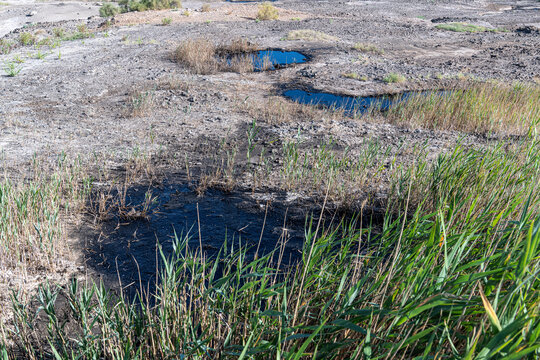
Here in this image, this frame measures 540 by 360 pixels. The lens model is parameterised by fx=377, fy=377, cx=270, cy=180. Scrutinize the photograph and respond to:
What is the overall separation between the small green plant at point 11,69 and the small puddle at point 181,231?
758cm

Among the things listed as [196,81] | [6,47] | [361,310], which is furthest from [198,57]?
[361,310]

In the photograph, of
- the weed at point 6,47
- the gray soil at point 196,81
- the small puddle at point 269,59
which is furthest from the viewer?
the weed at point 6,47

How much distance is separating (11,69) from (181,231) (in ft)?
29.9

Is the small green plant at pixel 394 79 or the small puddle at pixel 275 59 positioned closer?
the small green plant at pixel 394 79

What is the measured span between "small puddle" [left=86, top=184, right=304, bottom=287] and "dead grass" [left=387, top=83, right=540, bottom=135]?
449cm

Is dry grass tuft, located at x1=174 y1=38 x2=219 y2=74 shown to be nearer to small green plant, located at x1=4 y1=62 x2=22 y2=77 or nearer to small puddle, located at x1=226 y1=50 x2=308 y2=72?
small puddle, located at x1=226 y1=50 x2=308 y2=72

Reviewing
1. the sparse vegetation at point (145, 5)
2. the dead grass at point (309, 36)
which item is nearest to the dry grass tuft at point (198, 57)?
the dead grass at point (309, 36)

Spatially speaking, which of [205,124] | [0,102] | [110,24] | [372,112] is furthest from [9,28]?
[372,112]

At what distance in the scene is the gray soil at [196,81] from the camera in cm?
662

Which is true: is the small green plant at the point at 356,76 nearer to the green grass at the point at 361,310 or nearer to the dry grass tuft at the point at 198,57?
the dry grass tuft at the point at 198,57

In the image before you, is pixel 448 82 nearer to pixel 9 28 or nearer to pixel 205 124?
pixel 205 124

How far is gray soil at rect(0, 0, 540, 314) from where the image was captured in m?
6.62

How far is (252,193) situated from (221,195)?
16.2 inches

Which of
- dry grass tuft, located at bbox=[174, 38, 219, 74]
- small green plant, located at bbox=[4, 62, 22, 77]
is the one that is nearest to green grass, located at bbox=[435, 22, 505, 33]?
dry grass tuft, located at bbox=[174, 38, 219, 74]
